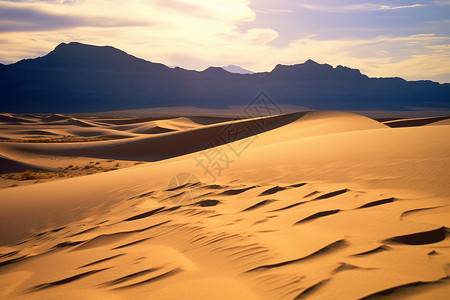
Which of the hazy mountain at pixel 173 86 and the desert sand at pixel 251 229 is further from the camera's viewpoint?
the hazy mountain at pixel 173 86

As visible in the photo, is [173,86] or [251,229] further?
[173,86]

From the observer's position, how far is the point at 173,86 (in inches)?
5246

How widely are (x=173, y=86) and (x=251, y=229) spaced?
13367 centimetres

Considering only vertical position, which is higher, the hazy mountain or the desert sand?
the hazy mountain

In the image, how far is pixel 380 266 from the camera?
2.28 m

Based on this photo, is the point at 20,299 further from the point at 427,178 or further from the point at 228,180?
the point at 427,178

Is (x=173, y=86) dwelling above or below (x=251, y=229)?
above

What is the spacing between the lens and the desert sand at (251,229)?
2.32m

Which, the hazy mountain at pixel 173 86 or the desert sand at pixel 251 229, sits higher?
the hazy mountain at pixel 173 86

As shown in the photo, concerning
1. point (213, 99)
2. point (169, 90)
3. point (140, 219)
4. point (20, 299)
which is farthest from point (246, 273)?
point (169, 90)

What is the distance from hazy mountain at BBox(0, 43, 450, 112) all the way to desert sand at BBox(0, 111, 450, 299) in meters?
104

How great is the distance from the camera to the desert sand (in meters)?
2.32

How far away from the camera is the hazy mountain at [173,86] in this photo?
381ft

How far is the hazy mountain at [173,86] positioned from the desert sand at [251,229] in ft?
340
